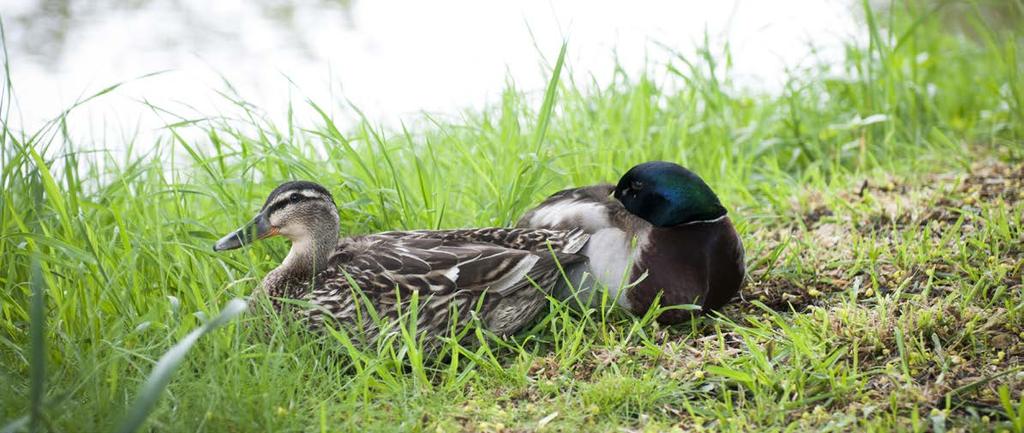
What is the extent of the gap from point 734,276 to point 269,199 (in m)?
1.54

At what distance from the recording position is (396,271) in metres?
3.21

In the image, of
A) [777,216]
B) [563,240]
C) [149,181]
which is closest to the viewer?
[563,240]

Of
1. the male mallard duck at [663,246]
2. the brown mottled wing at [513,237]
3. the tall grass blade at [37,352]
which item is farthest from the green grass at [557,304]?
the brown mottled wing at [513,237]

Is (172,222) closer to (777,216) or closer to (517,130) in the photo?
(517,130)

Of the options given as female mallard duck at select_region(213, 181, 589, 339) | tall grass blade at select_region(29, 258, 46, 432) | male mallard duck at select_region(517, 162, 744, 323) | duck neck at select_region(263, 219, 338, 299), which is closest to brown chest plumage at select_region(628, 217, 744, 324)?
male mallard duck at select_region(517, 162, 744, 323)

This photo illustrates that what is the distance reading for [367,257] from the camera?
3.29 m

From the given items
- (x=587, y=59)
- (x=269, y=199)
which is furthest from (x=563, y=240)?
(x=587, y=59)

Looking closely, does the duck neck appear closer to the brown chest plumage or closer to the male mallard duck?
the male mallard duck

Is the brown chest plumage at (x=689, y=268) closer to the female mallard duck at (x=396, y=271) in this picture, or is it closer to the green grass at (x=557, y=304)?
the green grass at (x=557, y=304)

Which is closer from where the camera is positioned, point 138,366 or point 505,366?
point 138,366

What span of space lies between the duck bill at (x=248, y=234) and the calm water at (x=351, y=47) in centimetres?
217

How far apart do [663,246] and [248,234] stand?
134 centimetres

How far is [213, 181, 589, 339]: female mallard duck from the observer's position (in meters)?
3.17

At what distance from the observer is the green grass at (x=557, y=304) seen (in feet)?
9.04
